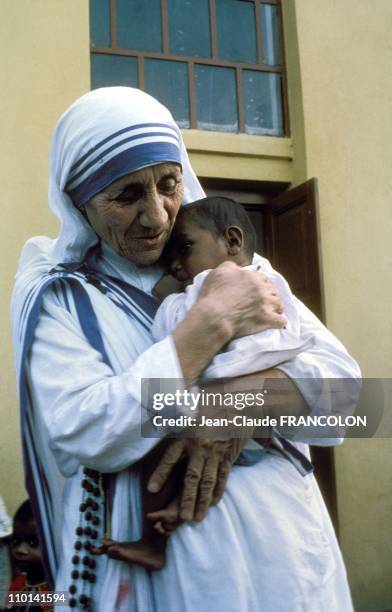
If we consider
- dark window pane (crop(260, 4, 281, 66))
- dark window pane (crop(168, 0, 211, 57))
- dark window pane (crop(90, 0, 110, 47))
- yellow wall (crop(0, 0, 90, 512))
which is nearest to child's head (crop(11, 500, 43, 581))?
yellow wall (crop(0, 0, 90, 512))

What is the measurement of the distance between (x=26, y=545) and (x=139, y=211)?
2246mm

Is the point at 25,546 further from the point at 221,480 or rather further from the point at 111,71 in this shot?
the point at 111,71

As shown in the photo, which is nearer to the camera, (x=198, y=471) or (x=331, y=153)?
(x=198, y=471)

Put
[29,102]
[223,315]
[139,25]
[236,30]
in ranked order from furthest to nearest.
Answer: [236,30] < [139,25] < [29,102] < [223,315]

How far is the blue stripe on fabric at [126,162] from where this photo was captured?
154cm

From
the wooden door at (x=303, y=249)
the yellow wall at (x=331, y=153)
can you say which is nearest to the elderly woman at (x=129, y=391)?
the yellow wall at (x=331, y=153)

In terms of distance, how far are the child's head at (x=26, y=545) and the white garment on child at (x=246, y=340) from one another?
2.02 m

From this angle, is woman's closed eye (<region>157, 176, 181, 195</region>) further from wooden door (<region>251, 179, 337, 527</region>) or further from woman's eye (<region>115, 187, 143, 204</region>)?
wooden door (<region>251, 179, 337, 527</region>)

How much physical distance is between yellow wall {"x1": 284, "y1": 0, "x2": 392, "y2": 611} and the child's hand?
2978 mm

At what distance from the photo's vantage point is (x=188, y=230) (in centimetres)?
171

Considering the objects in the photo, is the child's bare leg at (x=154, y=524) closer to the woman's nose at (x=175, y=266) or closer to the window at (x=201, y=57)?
the woman's nose at (x=175, y=266)

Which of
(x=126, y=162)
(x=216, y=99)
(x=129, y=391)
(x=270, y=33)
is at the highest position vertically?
(x=270, y=33)

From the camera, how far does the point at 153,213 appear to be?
158cm

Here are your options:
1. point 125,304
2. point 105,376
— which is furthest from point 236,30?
point 105,376
